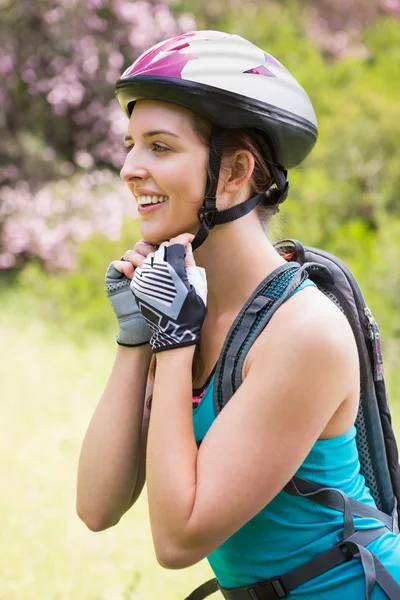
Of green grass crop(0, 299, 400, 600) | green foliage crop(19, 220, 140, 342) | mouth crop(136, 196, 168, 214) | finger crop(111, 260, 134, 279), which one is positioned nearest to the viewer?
mouth crop(136, 196, 168, 214)

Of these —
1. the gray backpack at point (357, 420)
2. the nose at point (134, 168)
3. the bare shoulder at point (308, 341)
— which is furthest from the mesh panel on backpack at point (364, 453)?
the nose at point (134, 168)

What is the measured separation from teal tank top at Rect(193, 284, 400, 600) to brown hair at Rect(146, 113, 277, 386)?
433mm

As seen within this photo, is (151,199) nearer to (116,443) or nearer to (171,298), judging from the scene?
(171,298)

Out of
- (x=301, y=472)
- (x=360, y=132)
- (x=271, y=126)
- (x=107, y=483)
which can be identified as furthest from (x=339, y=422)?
(x=360, y=132)

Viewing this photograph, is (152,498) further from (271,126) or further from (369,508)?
(271,126)

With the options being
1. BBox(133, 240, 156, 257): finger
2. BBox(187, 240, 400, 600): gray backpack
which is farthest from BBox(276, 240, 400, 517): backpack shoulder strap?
BBox(133, 240, 156, 257): finger

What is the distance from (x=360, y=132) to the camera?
854 cm

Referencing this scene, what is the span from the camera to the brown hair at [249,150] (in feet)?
7.18

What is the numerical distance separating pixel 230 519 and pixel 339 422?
373mm

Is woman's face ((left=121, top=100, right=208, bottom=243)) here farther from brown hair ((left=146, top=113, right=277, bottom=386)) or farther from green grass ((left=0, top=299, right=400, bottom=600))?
green grass ((left=0, top=299, right=400, bottom=600))

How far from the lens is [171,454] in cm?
188

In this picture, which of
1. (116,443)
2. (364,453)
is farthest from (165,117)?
(364,453)

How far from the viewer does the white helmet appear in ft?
7.05

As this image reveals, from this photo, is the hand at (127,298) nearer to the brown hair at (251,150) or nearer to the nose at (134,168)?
the nose at (134,168)
